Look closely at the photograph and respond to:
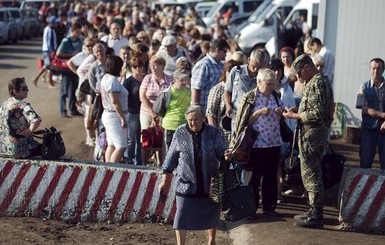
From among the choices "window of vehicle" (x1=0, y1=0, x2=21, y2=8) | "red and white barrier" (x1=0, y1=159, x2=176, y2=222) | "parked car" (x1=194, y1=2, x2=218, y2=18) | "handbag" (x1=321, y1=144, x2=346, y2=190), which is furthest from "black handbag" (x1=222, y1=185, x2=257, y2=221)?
"window of vehicle" (x1=0, y1=0, x2=21, y2=8)

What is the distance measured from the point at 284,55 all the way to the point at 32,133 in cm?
467

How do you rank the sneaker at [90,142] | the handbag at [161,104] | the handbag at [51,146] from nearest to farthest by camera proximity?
the handbag at [51,146] < the handbag at [161,104] < the sneaker at [90,142]

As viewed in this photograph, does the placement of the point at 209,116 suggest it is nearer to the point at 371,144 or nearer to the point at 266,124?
the point at 266,124

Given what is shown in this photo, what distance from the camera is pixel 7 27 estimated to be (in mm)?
40406

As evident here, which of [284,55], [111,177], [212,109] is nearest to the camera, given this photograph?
[111,177]

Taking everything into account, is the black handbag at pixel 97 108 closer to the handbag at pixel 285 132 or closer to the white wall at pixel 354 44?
the handbag at pixel 285 132

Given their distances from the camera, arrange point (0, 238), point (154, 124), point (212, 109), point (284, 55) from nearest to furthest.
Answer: point (0, 238), point (212, 109), point (154, 124), point (284, 55)

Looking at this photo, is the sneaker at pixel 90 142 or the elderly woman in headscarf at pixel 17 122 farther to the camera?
the sneaker at pixel 90 142

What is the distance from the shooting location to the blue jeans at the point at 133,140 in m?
13.2

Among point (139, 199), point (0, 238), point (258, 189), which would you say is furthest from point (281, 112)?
point (0, 238)

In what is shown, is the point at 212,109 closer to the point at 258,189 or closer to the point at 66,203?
the point at 258,189

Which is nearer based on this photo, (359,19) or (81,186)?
(81,186)

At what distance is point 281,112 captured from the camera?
1058cm

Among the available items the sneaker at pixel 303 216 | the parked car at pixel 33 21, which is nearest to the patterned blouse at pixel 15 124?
the sneaker at pixel 303 216
